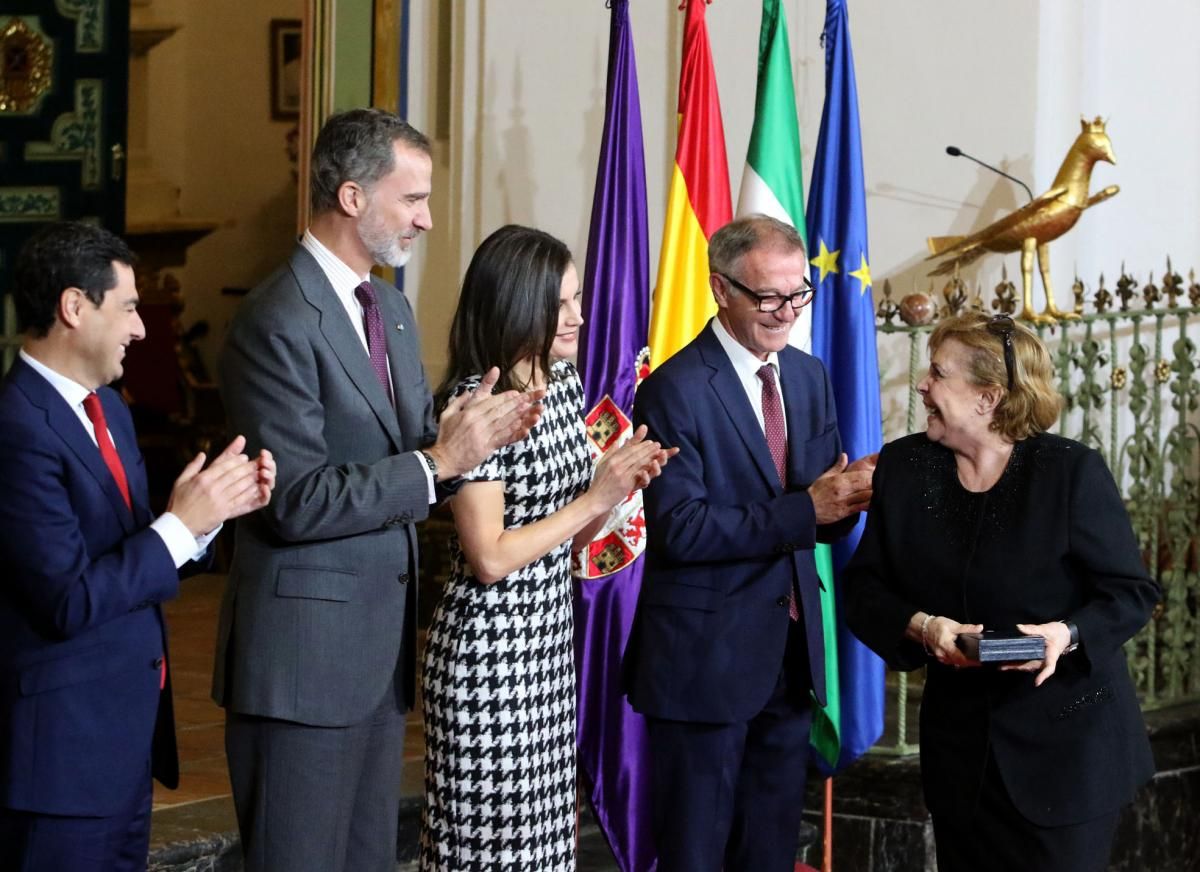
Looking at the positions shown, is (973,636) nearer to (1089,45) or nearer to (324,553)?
(324,553)

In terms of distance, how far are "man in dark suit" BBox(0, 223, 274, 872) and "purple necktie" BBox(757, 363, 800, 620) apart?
126cm

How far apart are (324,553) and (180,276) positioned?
7803 millimetres

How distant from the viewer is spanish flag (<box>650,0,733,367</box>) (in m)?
5.01

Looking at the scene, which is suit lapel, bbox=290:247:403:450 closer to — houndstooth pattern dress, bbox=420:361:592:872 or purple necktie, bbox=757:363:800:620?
houndstooth pattern dress, bbox=420:361:592:872

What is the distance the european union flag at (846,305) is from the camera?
4.76m

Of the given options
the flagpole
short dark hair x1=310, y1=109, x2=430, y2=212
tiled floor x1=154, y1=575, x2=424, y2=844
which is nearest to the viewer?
short dark hair x1=310, y1=109, x2=430, y2=212

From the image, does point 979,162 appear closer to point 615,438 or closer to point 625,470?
point 615,438

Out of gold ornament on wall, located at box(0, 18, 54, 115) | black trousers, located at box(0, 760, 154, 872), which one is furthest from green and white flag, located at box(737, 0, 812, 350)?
gold ornament on wall, located at box(0, 18, 54, 115)

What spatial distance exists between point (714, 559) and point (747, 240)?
0.67 metres

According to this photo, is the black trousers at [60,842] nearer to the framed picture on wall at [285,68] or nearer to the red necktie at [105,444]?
the red necktie at [105,444]

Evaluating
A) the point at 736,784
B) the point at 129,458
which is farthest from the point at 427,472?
the point at 736,784

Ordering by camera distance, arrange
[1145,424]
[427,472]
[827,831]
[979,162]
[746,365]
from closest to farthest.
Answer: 1. [427,472]
2. [746,365]
3. [827,831]
4. [979,162]
5. [1145,424]

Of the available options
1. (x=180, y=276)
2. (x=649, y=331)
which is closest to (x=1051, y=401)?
(x=649, y=331)

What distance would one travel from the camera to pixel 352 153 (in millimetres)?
3137
